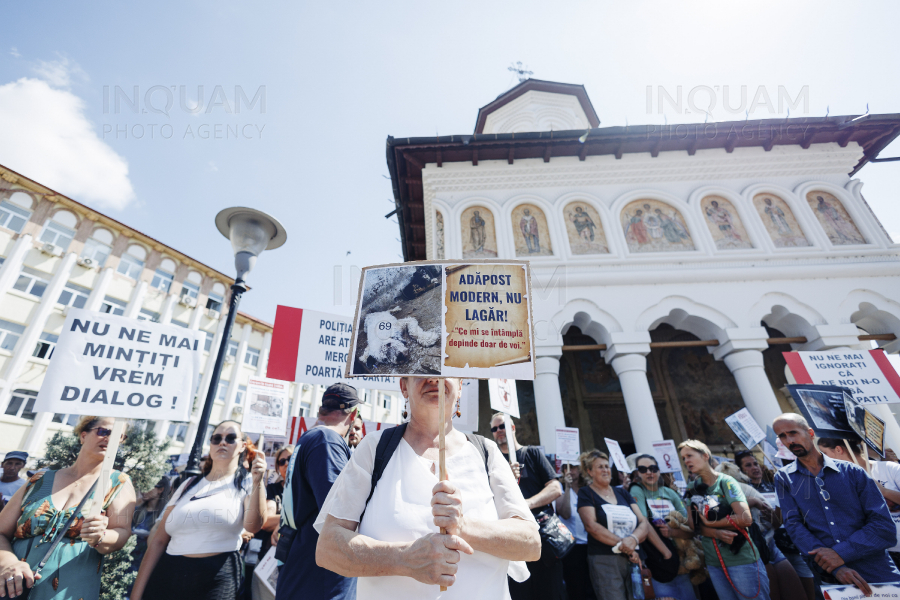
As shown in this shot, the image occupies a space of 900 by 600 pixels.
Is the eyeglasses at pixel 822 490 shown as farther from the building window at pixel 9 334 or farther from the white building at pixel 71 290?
the building window at pixel 9 334

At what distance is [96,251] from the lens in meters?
19.9

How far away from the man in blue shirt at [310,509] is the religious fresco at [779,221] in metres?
12.2

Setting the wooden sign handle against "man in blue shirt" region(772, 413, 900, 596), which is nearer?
the wooden sign handle

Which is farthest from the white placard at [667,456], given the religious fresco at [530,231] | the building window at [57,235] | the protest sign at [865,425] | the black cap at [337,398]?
the building window at [57,235]

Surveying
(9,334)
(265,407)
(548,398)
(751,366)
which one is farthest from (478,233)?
(9,334)

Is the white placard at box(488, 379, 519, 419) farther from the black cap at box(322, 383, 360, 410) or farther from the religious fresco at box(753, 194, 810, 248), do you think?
the religious fresco at box(753, 194, 810, 248)

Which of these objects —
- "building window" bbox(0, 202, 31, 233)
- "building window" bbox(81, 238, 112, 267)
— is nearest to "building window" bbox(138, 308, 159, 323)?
"building window" bbox(81, 238, 112, 267)

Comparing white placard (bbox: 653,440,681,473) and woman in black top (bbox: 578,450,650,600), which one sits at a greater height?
white placard (bbox: 653,440,681,473)

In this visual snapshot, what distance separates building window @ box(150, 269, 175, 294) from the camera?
22000 mm

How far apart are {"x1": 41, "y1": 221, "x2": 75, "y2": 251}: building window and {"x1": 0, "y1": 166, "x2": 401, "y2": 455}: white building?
0.04 metres

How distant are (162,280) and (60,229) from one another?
4.72m

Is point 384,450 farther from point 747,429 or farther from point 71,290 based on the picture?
point 71,290

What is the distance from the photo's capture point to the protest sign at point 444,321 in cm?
184

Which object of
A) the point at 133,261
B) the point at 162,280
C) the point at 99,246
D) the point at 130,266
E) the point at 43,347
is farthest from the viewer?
the point at 162,280
